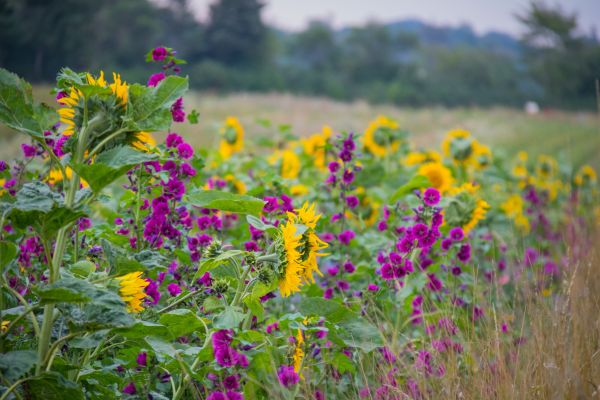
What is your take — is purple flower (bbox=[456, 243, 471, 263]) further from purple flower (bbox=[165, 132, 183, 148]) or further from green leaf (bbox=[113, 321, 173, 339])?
green leaf (bbox=[113, 321, 173, 339])

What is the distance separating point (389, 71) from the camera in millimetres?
49156

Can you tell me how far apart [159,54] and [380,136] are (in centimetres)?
239

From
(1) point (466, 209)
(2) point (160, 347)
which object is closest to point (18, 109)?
(2) point (160, 347)

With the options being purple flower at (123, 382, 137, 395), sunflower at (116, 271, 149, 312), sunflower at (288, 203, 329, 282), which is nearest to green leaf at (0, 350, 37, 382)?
sunflower at (116, 271, 149, 312)

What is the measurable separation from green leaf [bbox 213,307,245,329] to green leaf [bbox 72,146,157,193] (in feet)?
1.31

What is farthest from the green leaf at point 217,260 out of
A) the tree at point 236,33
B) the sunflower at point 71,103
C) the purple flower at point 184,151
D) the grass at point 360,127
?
the tree at point 236,33

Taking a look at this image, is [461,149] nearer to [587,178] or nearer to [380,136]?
[380,136]

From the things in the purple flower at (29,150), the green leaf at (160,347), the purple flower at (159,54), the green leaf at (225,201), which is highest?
the purple flower at (159,54)

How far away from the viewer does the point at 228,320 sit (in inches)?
54.3

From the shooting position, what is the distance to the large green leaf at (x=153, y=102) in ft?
4.48

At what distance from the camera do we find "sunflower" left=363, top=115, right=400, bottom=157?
4.20 meters

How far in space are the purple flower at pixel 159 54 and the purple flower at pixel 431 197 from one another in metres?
1.04

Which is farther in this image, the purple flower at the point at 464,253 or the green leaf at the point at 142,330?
the purple flower at the point at 464,253

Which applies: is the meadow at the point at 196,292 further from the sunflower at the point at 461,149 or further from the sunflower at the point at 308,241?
the sunflower at the point at 461,149
